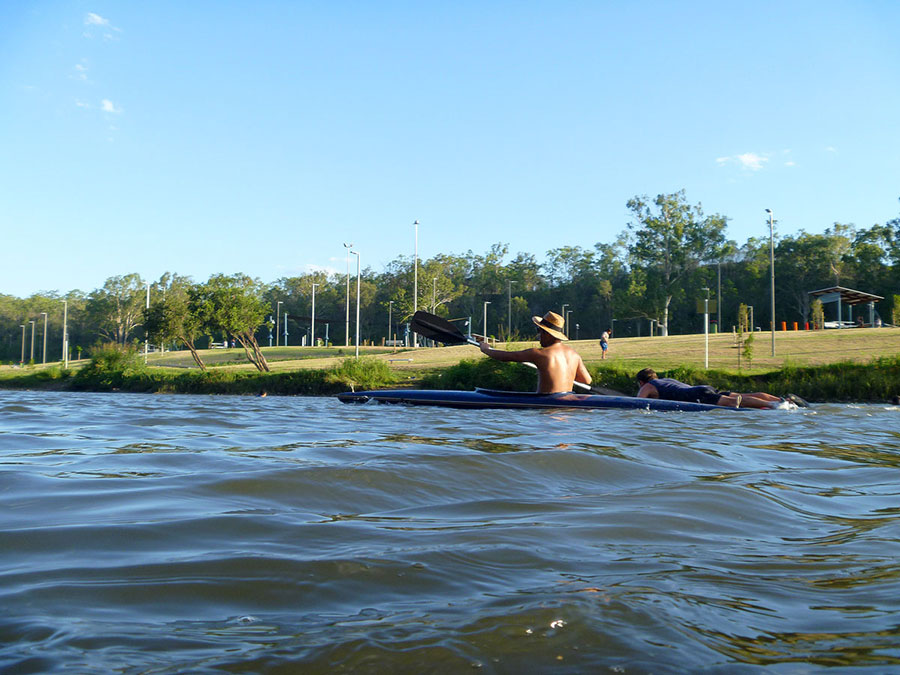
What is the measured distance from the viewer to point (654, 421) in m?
7.04

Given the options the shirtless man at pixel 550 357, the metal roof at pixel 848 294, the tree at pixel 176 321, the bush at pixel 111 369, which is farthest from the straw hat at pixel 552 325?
the metal roof at pixel 848 294

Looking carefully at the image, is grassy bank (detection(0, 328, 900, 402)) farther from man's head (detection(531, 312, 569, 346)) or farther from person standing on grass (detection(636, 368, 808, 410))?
man's head (detection(531, 312, 569, 346))

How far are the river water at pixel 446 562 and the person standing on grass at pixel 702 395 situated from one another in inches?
172

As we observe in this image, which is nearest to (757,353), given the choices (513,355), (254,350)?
(513,355)

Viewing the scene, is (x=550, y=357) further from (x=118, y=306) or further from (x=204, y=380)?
(x=118, y=306)

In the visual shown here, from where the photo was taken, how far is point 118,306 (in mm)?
73500

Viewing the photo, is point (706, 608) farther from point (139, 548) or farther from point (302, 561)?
point (139, 548)

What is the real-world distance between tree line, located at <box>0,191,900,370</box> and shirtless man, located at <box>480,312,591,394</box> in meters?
27.9

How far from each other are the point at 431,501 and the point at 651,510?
0.94 metres

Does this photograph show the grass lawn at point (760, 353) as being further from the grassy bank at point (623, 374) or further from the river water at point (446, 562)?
the river water at point (446, 562)

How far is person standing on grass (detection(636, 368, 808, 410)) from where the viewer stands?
8.47 meters

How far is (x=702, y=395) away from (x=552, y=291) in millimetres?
66451

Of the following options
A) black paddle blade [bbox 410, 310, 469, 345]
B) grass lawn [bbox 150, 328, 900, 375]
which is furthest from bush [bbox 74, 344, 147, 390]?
black paddle blade [bbox 410, 310, 469, 345]

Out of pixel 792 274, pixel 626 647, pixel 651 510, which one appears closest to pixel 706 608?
pixel 626 647
